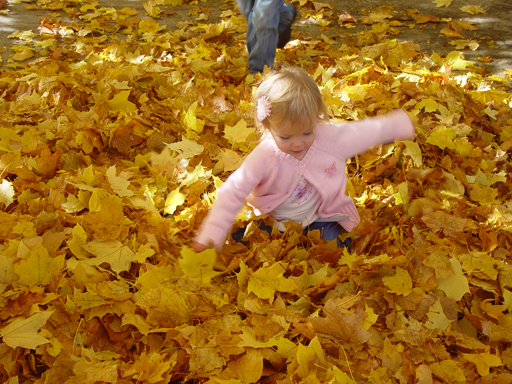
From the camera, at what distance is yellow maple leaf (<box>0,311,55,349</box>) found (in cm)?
129

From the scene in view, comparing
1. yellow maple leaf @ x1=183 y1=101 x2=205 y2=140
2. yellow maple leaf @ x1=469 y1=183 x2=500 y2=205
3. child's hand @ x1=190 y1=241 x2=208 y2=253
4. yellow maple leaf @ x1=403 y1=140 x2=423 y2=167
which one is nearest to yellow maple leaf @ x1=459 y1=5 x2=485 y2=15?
yellow maple leaf @ x1=403 y1=140 x2=423 y2=167

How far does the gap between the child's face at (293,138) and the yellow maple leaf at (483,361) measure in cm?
87

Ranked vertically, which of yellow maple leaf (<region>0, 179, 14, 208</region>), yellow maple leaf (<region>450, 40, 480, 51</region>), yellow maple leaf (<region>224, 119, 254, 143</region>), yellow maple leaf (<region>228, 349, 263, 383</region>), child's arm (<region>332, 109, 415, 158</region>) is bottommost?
yellow maple leaf (<region>228, 349, 263, 383</region>)

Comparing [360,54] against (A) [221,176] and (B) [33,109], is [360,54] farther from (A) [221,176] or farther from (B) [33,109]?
(B) [33,109]

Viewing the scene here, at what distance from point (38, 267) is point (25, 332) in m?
0.23

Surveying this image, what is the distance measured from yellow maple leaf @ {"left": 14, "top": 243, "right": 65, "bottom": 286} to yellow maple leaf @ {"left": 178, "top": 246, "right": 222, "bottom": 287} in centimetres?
42

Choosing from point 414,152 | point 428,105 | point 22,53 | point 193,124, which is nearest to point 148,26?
point 22,53

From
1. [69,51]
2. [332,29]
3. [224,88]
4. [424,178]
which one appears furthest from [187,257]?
[332,29]

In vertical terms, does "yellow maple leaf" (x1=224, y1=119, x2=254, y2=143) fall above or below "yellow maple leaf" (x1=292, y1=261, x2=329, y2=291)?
above

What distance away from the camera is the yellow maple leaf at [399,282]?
1.51 metres

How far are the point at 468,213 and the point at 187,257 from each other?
1.28 m

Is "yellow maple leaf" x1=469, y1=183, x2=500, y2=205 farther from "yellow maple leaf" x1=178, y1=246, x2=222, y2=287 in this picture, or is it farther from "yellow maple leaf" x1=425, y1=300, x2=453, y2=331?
"yellow maple leaf" x1=178, y1=246, x2=222, y2=287

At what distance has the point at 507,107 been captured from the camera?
258 centimetres

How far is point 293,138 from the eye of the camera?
1.49 m
